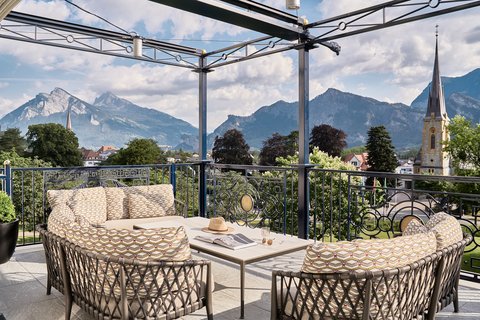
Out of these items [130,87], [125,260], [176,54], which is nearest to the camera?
[125,260]

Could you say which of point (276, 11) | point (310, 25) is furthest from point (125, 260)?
point (310, 25)

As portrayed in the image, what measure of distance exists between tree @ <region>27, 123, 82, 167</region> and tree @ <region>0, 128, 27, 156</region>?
1.91 ft

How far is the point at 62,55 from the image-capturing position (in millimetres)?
38344

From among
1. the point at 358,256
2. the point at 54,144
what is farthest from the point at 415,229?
the point at 54,144

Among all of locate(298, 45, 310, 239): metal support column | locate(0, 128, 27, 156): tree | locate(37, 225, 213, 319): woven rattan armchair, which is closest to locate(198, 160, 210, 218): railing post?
locate(298, 45, 310, 239): metal support column

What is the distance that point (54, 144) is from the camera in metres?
30.8

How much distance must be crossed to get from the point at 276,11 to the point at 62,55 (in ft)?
130

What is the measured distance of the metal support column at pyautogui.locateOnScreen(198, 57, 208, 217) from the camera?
6164mm

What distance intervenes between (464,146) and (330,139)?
12187mm

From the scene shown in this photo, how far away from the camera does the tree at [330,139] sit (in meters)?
33.6

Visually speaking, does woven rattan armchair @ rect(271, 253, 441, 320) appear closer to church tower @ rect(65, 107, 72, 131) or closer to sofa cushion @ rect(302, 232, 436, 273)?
sofa cushion @ rect(302, 232, 436, 273)

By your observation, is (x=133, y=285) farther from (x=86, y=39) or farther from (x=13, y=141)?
(x=13, y=141)

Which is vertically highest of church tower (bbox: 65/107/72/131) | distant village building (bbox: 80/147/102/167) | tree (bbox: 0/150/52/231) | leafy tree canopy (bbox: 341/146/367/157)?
church tower (bbox: 65/107/72/131)

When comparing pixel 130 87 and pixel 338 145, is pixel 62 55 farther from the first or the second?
pixel 338 145
